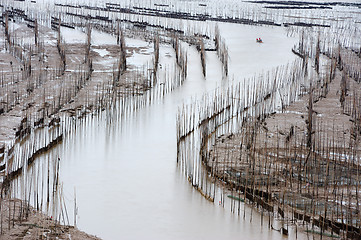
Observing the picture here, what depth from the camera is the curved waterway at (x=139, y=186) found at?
4.77 meters

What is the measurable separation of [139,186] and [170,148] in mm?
1325

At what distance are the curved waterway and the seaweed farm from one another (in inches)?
0.8

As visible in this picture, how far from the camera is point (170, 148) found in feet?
22.6

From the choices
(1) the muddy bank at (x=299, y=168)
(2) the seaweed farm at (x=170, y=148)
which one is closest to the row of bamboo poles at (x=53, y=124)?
(2) the seaweed farm at (x=170, y=148)

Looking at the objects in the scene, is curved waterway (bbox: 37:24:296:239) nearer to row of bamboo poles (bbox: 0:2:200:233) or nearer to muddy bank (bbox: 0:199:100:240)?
row of bamboo poles (bbox: 0:2:200:233)

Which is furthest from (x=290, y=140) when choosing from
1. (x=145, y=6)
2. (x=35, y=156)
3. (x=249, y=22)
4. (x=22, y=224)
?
(x=145, y=6)

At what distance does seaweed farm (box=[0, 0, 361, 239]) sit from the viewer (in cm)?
475

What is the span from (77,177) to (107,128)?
68.3 inches

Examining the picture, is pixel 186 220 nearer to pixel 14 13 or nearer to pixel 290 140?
pixel 290 140

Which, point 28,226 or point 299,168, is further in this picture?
point 299,168

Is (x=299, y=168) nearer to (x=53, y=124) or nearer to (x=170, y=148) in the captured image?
(x=170, y=148)

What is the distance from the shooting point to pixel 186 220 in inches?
197

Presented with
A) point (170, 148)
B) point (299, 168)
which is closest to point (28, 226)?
point (170, 148)

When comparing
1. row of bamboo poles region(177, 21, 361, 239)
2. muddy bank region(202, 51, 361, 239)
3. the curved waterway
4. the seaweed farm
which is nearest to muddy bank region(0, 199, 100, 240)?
the seaweed farm
